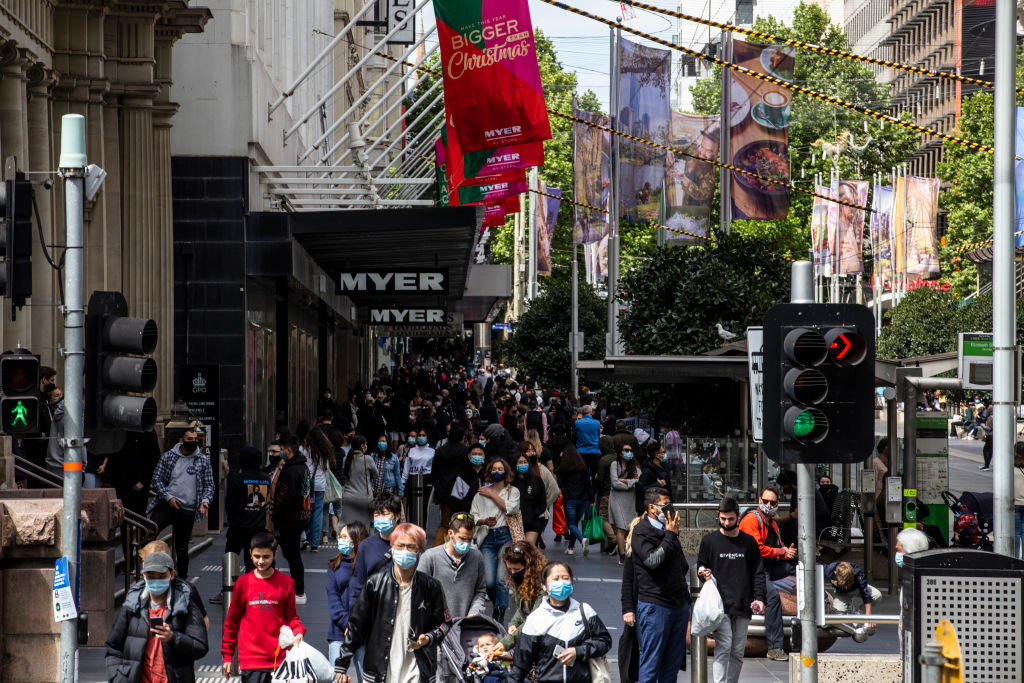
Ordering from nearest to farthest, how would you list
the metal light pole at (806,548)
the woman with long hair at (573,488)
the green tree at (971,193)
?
1. the metal light pole at (806,548)
2. the woman with long hair at (573,488)
3. the green tree at (971,193)

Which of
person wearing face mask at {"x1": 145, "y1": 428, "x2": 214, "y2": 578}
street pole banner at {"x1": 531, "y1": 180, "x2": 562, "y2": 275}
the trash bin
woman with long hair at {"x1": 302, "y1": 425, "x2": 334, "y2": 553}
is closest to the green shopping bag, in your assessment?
woman with long hair at {"x1": 302, "y1": 425, "x2": 334, "y2": 553}

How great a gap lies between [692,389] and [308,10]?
14.3 meters

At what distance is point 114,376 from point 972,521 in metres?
11.5

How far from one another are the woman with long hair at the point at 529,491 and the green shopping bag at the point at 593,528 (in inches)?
113

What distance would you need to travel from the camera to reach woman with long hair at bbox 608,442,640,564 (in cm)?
1867

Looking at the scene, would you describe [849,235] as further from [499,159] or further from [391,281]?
[499,159]

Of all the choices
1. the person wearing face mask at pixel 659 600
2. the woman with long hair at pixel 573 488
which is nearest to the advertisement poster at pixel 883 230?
the woman with long hair at pixel 573 488

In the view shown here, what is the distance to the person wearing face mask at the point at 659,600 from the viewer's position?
1059 centimetres

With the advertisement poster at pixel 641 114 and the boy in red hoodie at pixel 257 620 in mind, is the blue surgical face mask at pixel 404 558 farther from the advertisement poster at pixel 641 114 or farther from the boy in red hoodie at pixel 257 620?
the advertisement poster at pixel 641 114

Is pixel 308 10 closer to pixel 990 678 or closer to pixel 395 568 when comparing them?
pixel 395 568

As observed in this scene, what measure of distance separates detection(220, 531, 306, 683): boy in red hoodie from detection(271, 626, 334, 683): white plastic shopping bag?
0.40 metres

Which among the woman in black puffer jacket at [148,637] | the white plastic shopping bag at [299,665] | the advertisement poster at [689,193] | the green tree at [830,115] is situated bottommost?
the white plastic shopping bag at [299,665]

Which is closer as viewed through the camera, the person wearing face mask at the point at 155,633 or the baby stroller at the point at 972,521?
the person wearing face mask at the point at 155,633

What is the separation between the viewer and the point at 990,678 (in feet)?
25.4
